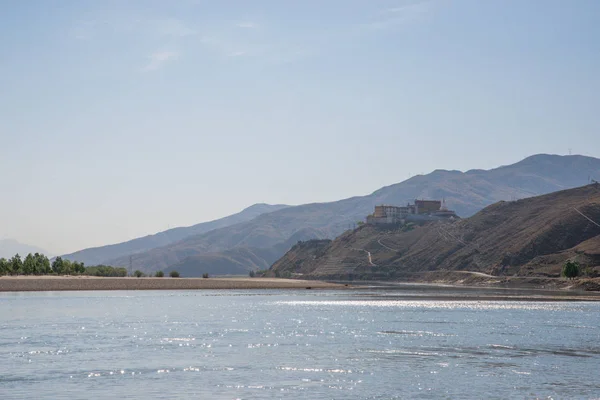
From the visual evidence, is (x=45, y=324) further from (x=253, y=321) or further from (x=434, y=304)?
(x=434, y=304)

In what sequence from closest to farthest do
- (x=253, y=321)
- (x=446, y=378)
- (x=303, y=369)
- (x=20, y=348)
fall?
(x=446, y=378)
(x=303, y=369)
(x=20, y=348)
(x=253, y=321)

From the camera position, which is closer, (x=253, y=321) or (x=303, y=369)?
(x=303, y=369)

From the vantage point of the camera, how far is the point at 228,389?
44.1m

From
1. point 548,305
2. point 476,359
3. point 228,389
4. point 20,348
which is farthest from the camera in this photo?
point 548,305

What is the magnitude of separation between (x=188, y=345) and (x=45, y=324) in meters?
26.4

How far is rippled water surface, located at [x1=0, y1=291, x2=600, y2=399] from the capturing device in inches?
1747

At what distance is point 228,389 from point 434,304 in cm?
9133

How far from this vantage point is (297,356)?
58.7 metres

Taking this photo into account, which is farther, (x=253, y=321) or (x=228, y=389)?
(x=253, y=321)

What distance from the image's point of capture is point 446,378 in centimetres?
4838

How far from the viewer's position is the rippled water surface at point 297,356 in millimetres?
44375

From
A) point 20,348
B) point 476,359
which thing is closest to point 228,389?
point 476,359

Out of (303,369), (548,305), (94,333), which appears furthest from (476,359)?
(548,305)

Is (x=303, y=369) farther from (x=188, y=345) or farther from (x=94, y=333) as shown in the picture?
(x=94, y=333)
